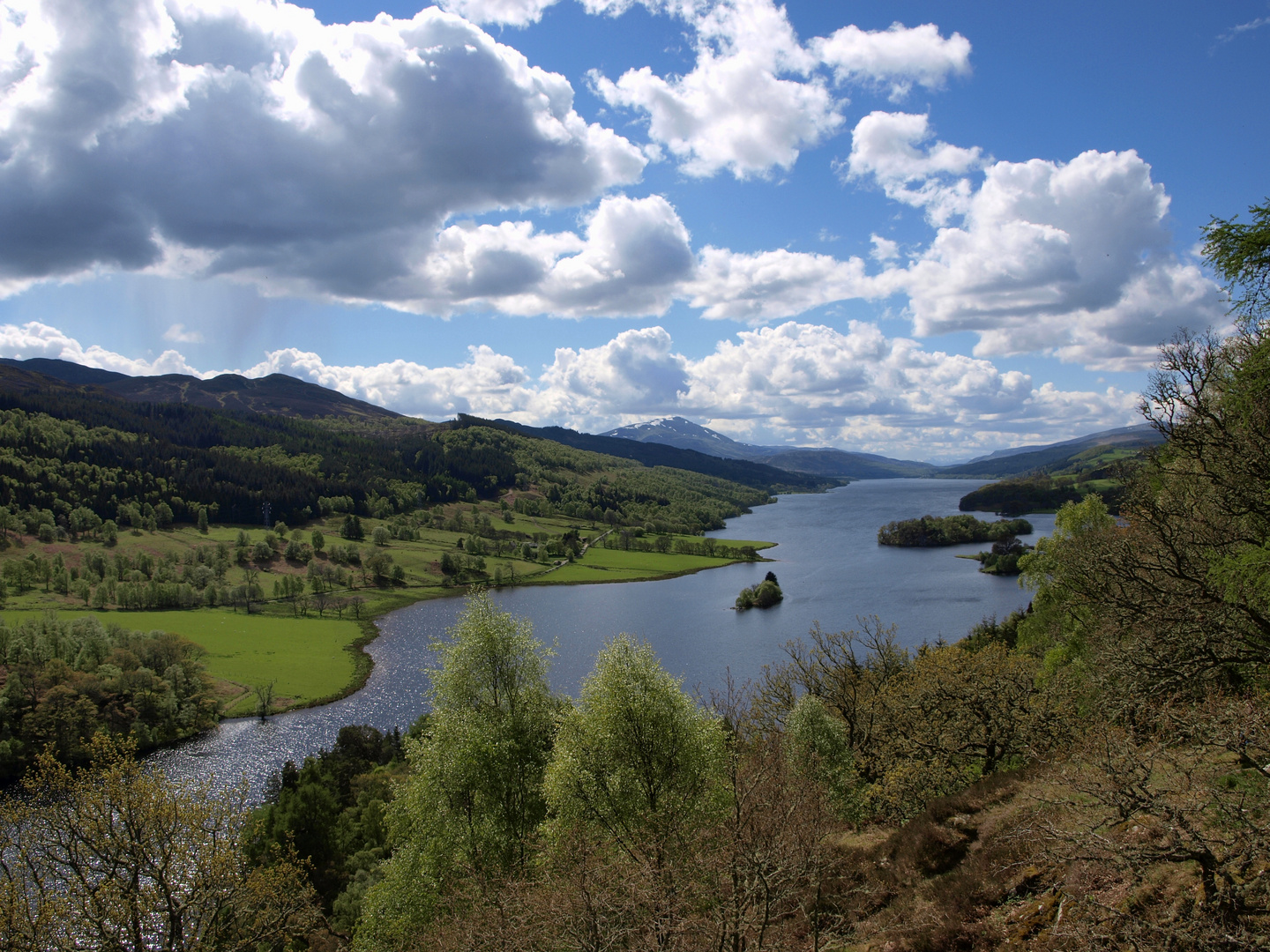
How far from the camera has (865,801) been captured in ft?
67.5

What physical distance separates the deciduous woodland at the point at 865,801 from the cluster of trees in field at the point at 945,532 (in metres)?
131

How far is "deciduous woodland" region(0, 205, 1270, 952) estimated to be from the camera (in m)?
8.33

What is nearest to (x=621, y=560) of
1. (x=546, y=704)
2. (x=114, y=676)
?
(x=114, y=676)

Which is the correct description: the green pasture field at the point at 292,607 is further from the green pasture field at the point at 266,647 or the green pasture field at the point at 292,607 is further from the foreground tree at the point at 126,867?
the foreground tree at the point at 126,867

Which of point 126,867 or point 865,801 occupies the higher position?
point 126,867

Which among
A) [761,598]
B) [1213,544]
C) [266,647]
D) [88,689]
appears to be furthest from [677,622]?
[1213,544]

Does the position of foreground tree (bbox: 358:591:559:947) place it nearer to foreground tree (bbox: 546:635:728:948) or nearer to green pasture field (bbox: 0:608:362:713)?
foreground tree (bbox: 546:635:728:948)

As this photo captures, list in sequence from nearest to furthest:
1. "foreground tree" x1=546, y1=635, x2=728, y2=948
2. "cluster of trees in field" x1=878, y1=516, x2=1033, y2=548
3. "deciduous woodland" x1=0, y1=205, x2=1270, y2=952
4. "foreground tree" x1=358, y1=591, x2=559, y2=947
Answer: "deciduous woodland" x1=0, y1=205, x2=1270, y2=952, "foreground tree" x1=546, y1=635, x2=728, y2=948, "foreground tree" x1=358, y1=591, x2=559, y2=947, "cluster of trees in field" x1=878, y1=516, x2=1033, y2=548

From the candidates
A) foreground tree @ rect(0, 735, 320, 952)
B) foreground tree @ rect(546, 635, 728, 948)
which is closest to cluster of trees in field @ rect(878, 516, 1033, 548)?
foreground tree @ rect(546, 635, 728, 948)

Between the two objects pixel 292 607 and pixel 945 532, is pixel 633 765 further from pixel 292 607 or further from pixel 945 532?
pixel 945 532

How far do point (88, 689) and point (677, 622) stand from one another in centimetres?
6533

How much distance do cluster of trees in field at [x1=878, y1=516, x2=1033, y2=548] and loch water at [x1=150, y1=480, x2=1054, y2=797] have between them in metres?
7.15

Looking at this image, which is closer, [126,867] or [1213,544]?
[1213,544]

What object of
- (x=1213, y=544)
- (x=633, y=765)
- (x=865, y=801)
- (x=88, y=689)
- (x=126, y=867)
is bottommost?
(x=88, y=689)
